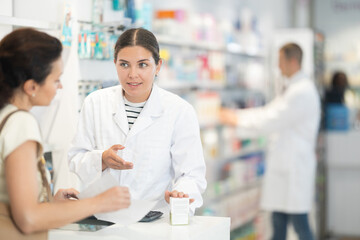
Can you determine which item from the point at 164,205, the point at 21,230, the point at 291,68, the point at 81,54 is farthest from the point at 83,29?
the point at 291,68

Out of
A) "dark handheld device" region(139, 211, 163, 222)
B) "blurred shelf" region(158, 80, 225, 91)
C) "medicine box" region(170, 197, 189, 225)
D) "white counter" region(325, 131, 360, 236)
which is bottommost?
"white counter" region(325, 131, 360, 236)

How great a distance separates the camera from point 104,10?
2949mm

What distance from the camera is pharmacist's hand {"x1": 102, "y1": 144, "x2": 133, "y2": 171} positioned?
2.18 m

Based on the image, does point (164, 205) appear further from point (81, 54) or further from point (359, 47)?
point (359, 47)

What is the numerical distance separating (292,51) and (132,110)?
2.83 meters

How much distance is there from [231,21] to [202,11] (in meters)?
0.74

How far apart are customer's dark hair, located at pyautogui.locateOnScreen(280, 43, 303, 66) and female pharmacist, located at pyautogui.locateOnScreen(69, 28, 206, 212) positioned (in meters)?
2.67

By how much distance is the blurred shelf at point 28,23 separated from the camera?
8.12 feet

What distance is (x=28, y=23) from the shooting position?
8.48 feet

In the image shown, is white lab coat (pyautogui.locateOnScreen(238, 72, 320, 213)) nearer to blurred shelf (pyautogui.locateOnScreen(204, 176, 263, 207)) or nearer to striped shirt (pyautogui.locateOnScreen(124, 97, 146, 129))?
blurred shelf (pyautogui.locateOnScreen(204, 176, 263, 207))

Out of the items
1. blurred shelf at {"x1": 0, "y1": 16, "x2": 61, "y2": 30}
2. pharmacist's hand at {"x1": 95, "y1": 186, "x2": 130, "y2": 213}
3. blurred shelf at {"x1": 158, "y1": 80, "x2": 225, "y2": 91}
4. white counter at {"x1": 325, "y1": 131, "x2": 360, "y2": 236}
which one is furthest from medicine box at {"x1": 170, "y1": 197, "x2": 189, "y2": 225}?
white counter at {"x1": 325, "y1": 131, "x2": 360, "y2": 236}

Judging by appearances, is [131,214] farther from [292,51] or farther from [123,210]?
[292,51]

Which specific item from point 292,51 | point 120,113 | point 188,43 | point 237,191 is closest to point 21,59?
point 120,113

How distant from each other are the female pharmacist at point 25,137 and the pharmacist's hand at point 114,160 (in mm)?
259
